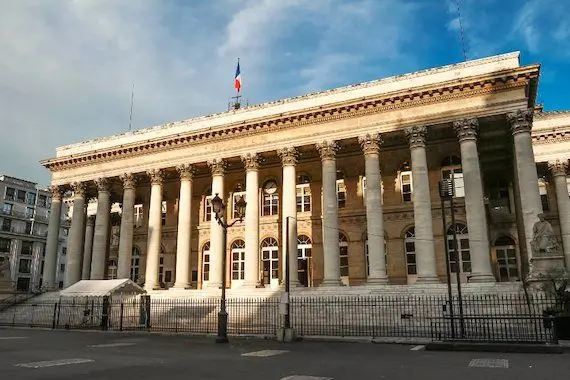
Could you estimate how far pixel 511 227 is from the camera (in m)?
30.3

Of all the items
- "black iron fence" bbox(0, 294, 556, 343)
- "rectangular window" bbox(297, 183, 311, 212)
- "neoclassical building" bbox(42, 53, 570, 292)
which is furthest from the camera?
"rectangular window" bbox(297, 183, 311, 212)

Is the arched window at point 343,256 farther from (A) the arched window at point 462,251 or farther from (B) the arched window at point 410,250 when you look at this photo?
(A) the arched window at point 462,251

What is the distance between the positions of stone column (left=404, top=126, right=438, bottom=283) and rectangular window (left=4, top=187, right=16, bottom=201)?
6663 centimetres

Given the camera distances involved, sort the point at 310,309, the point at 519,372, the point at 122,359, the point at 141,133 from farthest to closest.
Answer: the point at 141,133 < the point at 310,309 < the point at 122,359 < the point at 519,372

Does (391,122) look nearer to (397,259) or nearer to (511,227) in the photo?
(397,259)

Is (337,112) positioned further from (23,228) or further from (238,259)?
(23,228)

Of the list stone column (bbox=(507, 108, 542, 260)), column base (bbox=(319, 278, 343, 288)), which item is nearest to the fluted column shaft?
column base (bbox=(319, 278, 343, 288))

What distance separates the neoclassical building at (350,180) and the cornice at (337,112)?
0.08 m

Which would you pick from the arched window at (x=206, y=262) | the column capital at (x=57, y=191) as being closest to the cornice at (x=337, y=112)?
the column capital at (x=57, y=191)

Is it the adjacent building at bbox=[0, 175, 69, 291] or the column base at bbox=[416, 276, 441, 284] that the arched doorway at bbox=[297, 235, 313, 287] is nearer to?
the column base at bbox=[416, 276, 441, 284]

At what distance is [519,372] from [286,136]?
2202 cm

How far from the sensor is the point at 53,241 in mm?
36219

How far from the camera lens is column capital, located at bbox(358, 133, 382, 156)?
27.0 metres

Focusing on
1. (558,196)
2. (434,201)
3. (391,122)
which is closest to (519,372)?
(391,122)
